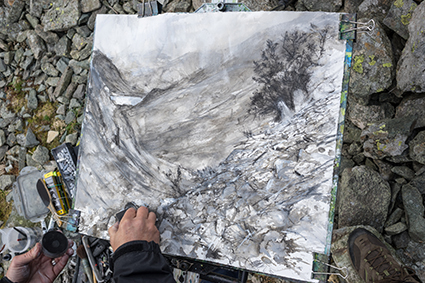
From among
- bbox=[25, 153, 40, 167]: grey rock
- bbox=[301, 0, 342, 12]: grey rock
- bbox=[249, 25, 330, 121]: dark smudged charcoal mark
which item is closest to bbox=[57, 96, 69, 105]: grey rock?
bbox=[25, 153, 40, 167]: grey rock

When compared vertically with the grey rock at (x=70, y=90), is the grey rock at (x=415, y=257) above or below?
below

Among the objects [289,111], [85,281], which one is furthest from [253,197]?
[85,281]

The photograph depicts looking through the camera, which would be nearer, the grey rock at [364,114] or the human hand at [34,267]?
the human hand at [34,267]

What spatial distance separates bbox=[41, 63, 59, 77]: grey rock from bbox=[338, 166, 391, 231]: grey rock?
2.70m

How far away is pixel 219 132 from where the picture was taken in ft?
4.46

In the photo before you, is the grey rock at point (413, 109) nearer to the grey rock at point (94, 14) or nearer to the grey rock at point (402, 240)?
the grey rock at point (402, 240)

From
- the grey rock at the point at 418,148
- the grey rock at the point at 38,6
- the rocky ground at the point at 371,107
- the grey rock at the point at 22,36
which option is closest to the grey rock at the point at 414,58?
the rocky ground at the point at 371,107

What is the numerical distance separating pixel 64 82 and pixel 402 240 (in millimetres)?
2977

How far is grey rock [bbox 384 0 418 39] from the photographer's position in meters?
1.72

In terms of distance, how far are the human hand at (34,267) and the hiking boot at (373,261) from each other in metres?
1.83

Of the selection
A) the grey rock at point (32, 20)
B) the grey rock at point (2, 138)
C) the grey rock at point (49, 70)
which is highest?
the grey rock at point (32, 20)

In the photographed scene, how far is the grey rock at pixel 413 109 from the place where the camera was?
1700 millimetres

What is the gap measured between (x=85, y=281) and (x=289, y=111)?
1801 mm

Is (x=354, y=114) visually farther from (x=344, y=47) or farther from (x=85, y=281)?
(x=85, y=281)
